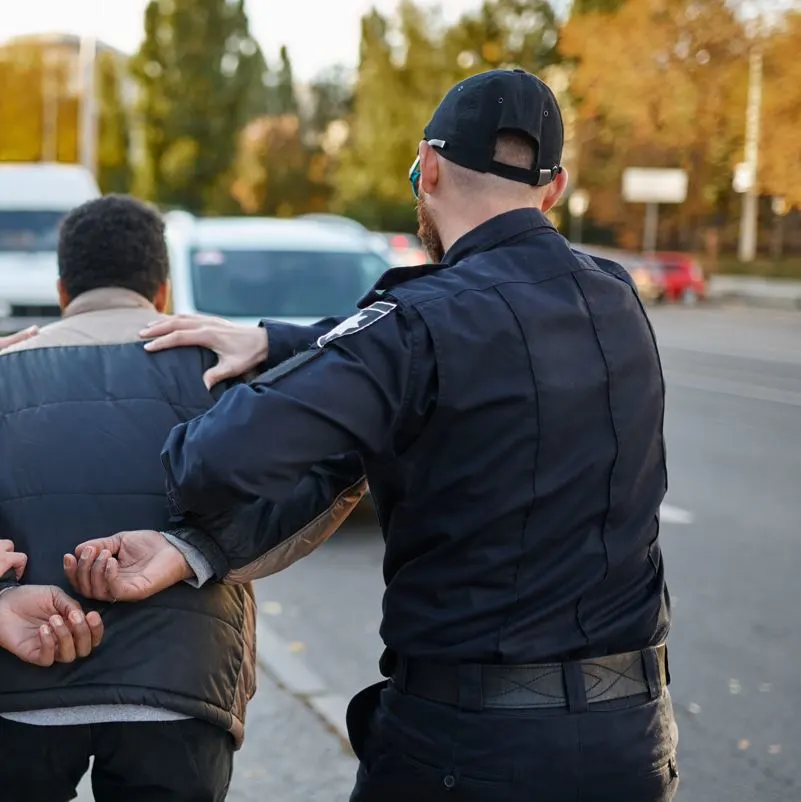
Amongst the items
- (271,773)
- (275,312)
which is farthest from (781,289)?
(271,773)

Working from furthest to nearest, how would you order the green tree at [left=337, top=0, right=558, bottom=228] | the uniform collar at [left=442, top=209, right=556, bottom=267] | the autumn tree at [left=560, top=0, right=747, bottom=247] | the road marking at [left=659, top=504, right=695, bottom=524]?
the green tree at [left=337, top=0, right=558, bottom=228] → the autumn tree at [left=560, top=0, right=747, bottom=247] → the road marking at [left=659, top=504, right=695, bottom=524] → the uniform collar at [left=442, top=209, right=556, bottom=267]

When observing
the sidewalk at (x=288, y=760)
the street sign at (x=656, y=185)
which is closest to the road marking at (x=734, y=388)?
the sidewalk at (x=288, y=760)

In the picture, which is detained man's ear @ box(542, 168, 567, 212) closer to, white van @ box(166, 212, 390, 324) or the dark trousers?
the dark trousers

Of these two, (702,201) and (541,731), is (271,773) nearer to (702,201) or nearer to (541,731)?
(541,731)

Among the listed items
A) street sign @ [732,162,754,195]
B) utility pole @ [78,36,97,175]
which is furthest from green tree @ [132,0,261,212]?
street sign @ [732,162,754,195]

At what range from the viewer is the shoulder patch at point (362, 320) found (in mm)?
2023

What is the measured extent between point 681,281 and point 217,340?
3601 cm

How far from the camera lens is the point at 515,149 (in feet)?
7.19

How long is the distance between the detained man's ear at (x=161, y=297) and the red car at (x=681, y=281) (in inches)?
1391

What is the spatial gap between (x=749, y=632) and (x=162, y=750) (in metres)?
4.40

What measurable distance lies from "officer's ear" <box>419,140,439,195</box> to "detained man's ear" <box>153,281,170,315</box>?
80 cm

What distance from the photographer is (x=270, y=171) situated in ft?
224

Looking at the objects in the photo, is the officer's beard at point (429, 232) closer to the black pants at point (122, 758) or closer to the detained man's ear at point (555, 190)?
the detained man's ear at point (555, 190)

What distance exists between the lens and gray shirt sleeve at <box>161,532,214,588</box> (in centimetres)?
237
